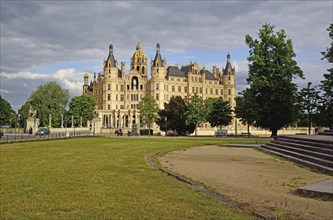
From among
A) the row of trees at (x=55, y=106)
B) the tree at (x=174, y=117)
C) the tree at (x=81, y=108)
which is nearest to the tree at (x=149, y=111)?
the tree at (x=174, y=117)

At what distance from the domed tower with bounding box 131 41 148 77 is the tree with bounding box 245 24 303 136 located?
92.2 meters

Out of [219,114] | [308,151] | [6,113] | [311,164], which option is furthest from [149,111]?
[311,164]

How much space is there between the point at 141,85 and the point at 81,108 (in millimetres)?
28303

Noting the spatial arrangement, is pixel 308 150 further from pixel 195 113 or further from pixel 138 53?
pixel 138 53

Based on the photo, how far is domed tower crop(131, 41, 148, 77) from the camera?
134m

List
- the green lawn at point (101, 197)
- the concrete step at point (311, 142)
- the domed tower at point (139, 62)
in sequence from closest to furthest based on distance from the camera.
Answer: the green lawn at point (101, 197), the concrete step at point (311, 142), the domed tower at point (139, 62)

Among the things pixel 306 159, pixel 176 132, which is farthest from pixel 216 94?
pixel 306 159

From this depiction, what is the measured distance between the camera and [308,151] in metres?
20.1

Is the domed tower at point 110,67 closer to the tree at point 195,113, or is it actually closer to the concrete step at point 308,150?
the tree at point 195,113

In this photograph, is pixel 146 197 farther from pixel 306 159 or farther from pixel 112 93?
pixel 112 93

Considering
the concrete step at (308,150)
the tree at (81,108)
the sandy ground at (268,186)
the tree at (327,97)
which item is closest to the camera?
the sandy ground at (268,186)

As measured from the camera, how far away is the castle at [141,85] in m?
122

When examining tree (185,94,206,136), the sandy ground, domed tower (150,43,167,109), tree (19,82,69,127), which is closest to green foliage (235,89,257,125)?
the sandy ground

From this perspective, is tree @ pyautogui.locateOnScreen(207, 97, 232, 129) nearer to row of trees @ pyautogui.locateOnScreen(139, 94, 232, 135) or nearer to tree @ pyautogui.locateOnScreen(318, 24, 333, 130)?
row of trees @ pyautogui.locateOnScreen(139, 94, 232, 135)
